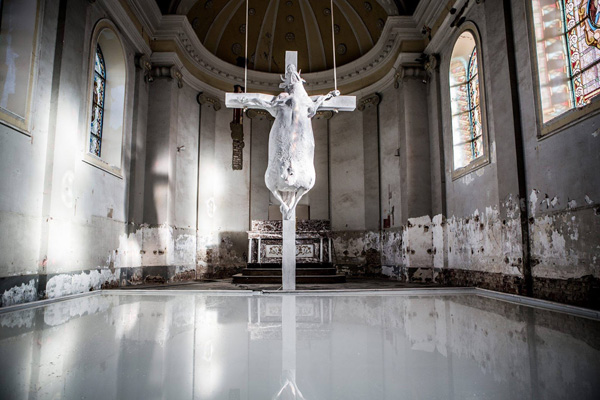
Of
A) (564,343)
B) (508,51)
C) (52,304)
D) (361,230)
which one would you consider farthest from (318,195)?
(564,343)

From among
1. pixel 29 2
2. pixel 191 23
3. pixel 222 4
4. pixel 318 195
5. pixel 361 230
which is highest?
pixel 222 4

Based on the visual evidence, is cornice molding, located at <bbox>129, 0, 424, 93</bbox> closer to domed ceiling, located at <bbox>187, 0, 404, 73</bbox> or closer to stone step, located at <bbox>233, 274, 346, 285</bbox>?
domed ceiling, located at <bbox>187, 0, 404, 73</bbox>

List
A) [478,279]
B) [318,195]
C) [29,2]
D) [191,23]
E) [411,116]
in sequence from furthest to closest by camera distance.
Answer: [318,195], [191,23], [411,116], [478,279], [29,2]

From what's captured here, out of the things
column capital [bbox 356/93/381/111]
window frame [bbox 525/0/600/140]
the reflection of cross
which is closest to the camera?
window frame [bbox 525/0/600/140]

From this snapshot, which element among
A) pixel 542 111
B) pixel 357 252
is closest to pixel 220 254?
pixel 357 252

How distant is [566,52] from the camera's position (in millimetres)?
5199

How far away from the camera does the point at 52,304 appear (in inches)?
189

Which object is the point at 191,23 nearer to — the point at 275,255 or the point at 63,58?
the point at 63,58

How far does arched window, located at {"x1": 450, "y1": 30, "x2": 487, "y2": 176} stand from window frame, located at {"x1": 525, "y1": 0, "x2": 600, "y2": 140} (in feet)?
6.21

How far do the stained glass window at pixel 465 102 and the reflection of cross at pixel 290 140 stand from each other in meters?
3.60

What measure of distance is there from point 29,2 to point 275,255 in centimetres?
690

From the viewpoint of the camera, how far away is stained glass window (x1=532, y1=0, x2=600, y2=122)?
187 inches

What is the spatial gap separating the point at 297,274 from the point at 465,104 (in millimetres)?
5367

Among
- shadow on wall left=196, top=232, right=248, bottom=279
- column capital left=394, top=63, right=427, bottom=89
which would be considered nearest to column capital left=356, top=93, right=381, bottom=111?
column capital left=394, top=63, right=427, bottom=89
